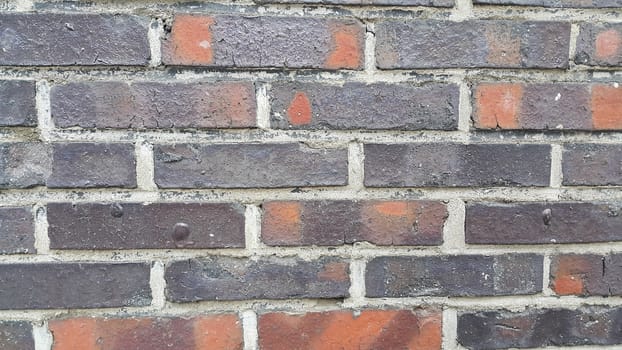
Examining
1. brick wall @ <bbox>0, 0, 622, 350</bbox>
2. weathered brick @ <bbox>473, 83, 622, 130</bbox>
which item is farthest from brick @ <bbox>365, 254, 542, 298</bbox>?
weathered brick @ <bbox>473, 83, 622, 130</bbox>

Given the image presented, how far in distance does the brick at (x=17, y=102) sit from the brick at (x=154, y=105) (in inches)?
1.4

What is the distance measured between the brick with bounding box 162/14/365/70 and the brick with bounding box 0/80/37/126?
0.22 meters

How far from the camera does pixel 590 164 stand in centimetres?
85

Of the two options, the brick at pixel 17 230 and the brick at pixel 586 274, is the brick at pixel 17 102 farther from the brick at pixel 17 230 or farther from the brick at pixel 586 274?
the brick at pixel 586 274

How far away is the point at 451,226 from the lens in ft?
2.81

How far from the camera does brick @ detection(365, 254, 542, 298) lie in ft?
2.80

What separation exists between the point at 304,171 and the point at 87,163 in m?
0.35

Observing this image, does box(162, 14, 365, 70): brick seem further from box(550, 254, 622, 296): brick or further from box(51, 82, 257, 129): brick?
box(550, 254, 622, 296): brick

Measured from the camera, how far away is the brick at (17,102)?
0.78 metres

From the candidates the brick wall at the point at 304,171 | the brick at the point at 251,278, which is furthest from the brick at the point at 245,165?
the brick at the point at 251,278

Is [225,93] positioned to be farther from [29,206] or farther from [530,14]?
[530,14]

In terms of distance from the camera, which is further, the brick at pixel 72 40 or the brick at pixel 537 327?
the brick at pixel 537 327

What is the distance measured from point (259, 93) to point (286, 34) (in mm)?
105

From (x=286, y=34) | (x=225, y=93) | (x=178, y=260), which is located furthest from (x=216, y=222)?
(x=286, y=34)
